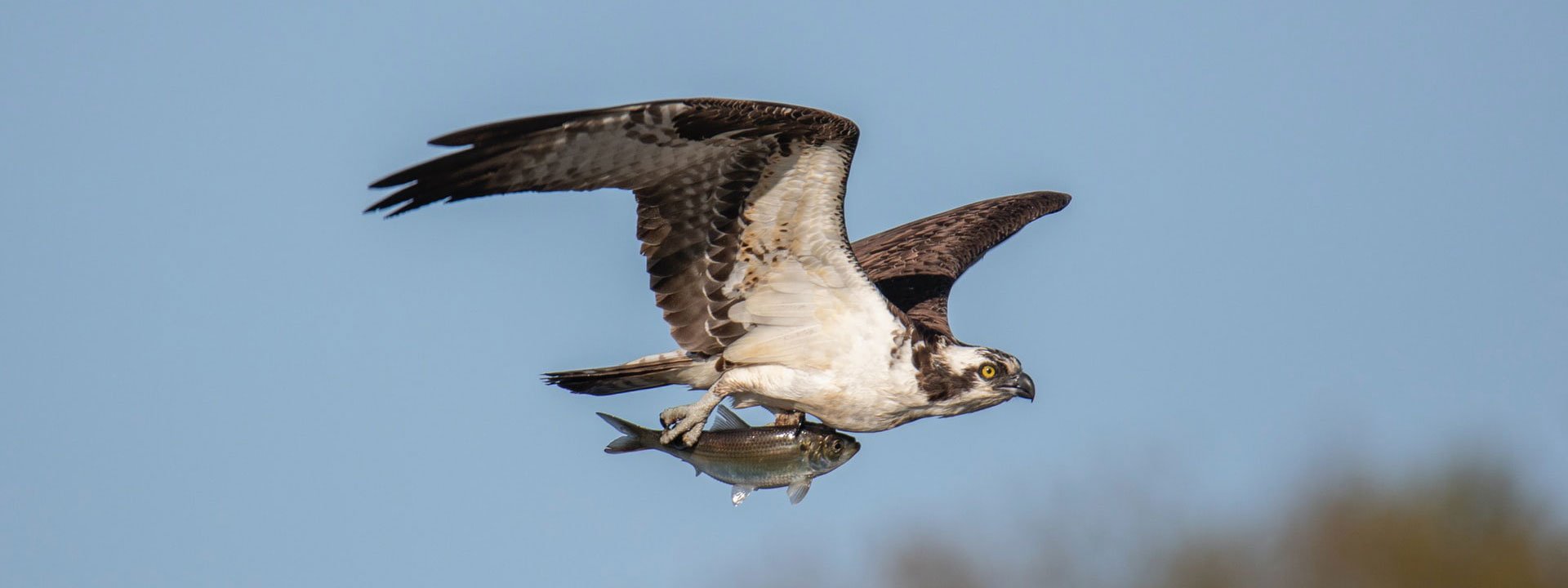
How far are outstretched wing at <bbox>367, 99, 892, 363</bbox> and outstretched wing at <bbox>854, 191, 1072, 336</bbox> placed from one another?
1.37m

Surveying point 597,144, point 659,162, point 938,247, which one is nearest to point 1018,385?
point 659,162

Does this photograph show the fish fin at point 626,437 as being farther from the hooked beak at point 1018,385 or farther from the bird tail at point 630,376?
the hooked beak at point 1018,385

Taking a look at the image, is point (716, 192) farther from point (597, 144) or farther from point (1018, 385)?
point (1018, 385)

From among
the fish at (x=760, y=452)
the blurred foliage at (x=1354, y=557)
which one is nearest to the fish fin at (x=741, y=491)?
the fish at (x=760, y=452)

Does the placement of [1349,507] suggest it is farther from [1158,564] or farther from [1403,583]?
[1158,564]

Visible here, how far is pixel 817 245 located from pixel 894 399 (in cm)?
98

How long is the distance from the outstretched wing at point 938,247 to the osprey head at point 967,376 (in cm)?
104

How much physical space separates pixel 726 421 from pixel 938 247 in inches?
145

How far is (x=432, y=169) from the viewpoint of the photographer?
27.5 ft

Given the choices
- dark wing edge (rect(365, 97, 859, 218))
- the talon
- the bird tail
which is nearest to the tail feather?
the bird tail

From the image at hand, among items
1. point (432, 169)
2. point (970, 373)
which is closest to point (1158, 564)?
point (970, 373)

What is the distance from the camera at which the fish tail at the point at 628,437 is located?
31.6 ft

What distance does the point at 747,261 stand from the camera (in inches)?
377

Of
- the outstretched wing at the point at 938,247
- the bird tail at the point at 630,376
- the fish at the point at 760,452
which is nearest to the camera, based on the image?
the fish at the point at 760,452
